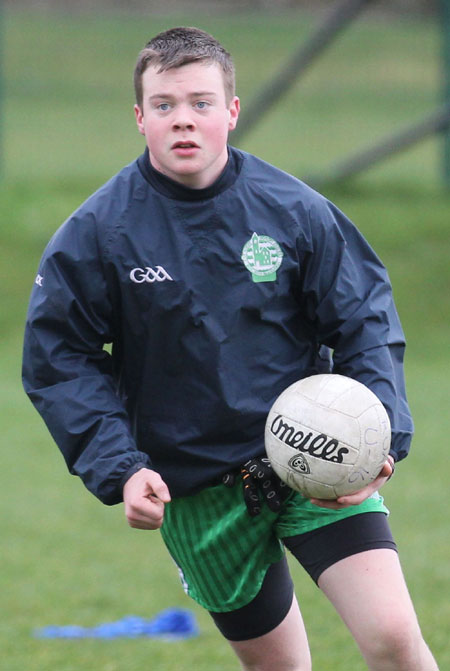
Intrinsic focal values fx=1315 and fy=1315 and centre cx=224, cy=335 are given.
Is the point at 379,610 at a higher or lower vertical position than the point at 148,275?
lower

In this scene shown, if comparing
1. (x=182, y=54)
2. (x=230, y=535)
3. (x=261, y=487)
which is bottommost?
(x=230, y=535)

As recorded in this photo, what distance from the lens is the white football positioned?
145 inches

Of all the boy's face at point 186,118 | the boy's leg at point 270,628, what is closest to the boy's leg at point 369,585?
the boy's leg at point 270,628

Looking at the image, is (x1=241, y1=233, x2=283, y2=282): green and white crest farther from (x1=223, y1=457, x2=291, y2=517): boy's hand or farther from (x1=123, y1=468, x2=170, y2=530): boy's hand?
(x1=123, y1=468, x2=170, y2=530): boy's hand

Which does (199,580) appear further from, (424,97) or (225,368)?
(424,97)

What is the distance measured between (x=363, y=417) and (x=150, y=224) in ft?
2.79

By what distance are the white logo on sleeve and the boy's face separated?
11.4 inches

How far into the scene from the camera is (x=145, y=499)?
3.55 meters

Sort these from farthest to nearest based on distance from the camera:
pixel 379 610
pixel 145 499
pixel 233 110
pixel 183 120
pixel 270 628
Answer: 1. pixel 270 628
2. pixel 233 110
3. pixel 183 120
4. pixel 379 610
5. pixel 145 499

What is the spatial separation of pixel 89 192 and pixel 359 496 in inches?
538

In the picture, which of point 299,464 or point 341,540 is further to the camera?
point 341,540

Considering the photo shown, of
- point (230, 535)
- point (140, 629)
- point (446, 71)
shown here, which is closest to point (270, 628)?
point (230, 535)

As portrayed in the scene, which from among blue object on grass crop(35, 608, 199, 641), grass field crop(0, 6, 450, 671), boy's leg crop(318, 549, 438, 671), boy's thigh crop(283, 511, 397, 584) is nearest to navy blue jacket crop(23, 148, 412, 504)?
boy's thigh crop(283, 511, 397, 584)

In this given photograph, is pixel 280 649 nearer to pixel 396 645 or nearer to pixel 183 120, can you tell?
pixel 396 645
